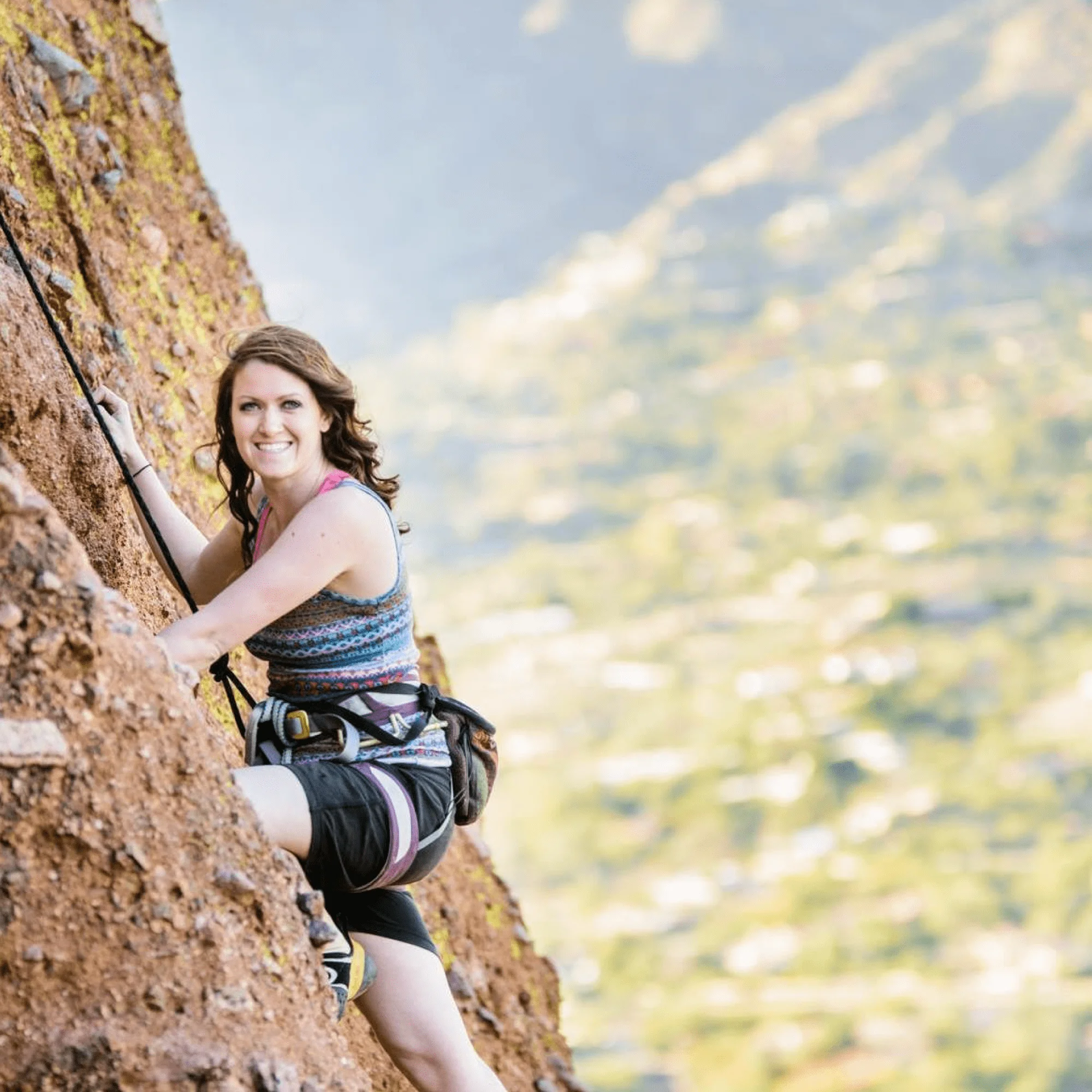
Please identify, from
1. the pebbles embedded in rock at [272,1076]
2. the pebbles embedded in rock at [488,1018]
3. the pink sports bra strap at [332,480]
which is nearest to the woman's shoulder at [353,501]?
the pink sports bra strap at [332,480]

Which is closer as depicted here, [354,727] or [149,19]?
[354,727]

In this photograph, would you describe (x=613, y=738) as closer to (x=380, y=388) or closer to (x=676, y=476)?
(x=676, y=476)

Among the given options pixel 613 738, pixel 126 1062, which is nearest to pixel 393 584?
pixel 126 1062

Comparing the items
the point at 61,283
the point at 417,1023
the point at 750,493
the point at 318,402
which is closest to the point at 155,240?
the point at 61,283

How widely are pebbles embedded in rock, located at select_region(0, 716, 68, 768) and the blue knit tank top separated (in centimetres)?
74

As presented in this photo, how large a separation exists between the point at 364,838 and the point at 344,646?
0.52 meters

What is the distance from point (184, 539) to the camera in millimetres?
4969

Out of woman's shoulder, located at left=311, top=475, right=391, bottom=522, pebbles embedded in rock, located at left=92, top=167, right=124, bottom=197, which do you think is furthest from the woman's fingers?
pebbles embedded in rock, located at left=92, top=167, right=124, bottom=197

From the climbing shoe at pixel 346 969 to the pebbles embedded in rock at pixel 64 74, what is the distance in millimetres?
4362

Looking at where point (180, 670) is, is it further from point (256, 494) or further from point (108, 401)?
point (108, 401)

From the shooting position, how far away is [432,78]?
198625mm

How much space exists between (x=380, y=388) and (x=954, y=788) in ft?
270

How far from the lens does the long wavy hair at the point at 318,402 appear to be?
171 inches

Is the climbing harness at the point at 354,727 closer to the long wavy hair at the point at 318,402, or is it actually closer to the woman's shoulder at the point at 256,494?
the long wavy hair at the point at 318,402
